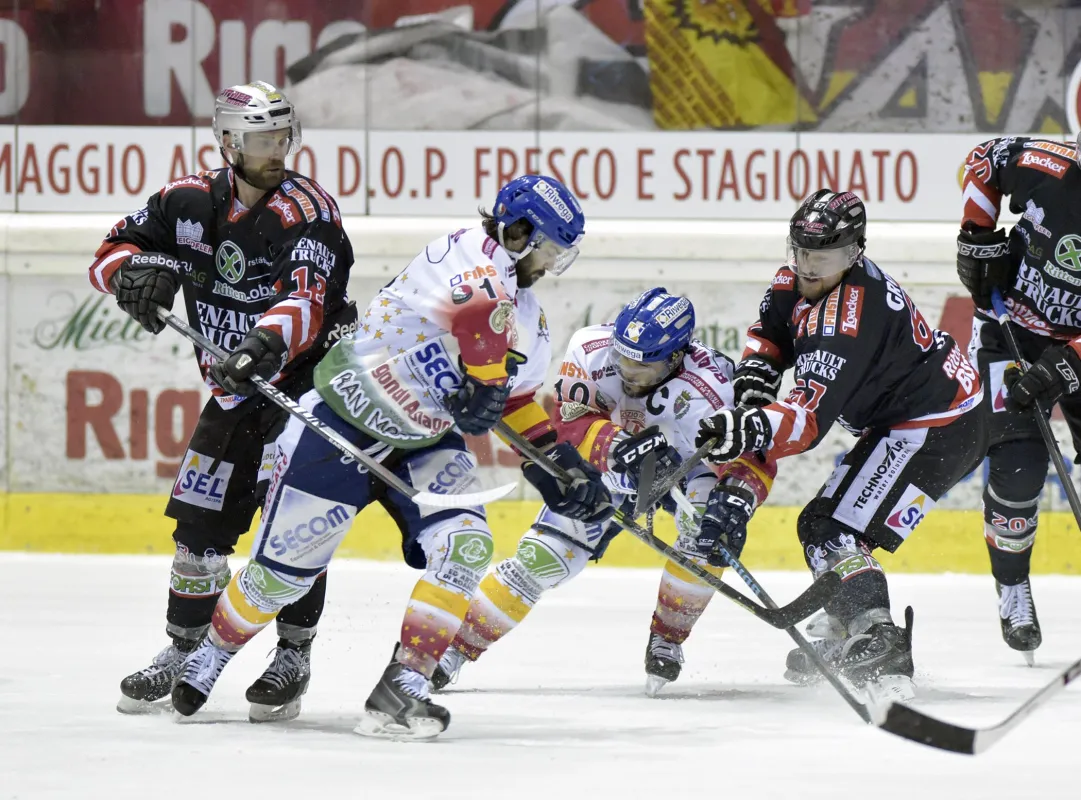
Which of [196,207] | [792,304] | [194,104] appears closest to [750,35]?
[194,104]

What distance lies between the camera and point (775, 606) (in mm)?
4125

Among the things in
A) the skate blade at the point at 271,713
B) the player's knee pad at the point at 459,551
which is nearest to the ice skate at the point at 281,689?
the skate blade at the point at 271,713

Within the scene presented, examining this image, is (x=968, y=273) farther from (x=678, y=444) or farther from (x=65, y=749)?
(x=65, y=749)

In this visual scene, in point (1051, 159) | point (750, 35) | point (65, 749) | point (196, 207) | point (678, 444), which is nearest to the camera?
point (65, 749)

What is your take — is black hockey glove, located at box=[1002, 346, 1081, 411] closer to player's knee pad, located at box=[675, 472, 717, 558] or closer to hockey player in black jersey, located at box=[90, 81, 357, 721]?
player's knee pad, located at box=[675, 472, 717, 558]

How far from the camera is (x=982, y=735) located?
315 cm

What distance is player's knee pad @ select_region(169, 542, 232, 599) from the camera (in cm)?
412

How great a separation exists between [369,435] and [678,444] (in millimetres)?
987

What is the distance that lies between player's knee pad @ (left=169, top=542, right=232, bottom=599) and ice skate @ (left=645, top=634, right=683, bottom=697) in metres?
1.08

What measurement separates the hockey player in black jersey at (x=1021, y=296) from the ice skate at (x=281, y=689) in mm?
2025

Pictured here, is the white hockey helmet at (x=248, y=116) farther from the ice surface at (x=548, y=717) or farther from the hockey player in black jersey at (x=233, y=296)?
the ice surface at (x=548, y=717)

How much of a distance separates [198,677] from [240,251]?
3.24 feet

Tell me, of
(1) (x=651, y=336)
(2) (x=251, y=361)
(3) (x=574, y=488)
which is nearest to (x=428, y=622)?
(3) (x=574, y=488)

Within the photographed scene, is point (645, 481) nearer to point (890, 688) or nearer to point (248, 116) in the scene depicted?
point (890, 688)
